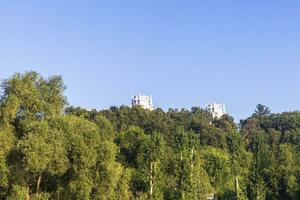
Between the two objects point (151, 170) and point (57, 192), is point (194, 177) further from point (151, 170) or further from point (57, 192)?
point (57, 192)

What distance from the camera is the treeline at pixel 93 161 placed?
3500 cm

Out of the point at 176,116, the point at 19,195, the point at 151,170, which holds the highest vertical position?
the point at 176,116

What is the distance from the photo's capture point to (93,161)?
3584cm

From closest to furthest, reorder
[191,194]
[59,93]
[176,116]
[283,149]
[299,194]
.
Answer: [59,93] → [191,194] → [299,194] → [283,149] → [176,116]

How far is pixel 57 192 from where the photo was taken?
3628 centimetres

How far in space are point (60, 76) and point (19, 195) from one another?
434 inches

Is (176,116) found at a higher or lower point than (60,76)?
higher

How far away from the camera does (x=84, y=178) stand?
35.5 m

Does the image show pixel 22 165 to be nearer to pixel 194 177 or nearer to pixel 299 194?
pixel 194 177

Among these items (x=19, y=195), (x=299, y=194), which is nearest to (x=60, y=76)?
(x=19, y=195)

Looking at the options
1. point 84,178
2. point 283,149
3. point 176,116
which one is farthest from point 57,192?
point 176,116

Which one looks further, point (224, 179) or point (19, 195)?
point (224, 179)

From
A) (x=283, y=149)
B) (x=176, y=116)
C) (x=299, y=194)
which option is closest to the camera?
(x=299, y=194)

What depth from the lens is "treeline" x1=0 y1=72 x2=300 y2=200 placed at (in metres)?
35.0
